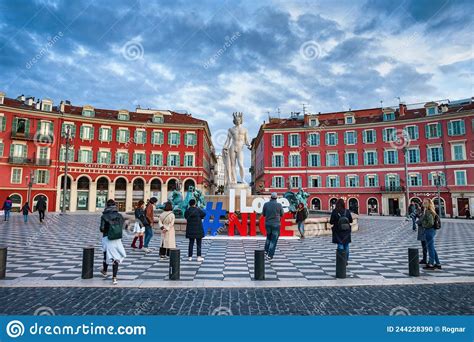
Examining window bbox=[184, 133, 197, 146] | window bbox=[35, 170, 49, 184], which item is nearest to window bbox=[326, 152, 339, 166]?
window bbox=[184, 133, 197, 146]

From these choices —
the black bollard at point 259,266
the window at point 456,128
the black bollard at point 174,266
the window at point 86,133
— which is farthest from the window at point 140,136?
the window at point 456,128

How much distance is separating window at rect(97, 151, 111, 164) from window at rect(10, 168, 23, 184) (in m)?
8.66

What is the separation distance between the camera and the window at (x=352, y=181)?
1672 inches

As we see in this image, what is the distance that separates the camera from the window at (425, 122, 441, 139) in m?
38.9

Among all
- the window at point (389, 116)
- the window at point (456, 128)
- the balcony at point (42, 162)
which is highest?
the window at point (389, 116)

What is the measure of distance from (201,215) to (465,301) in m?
5.73

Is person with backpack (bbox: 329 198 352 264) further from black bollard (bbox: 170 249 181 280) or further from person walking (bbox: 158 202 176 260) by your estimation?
person walking (bbox: 158 202 176 260)

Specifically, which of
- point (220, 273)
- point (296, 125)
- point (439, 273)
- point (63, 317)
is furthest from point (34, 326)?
point (296, 125)

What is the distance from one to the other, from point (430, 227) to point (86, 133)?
41.6 meters

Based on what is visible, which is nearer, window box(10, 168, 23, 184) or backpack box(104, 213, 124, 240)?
backpack box(104, 213, 124, 240)

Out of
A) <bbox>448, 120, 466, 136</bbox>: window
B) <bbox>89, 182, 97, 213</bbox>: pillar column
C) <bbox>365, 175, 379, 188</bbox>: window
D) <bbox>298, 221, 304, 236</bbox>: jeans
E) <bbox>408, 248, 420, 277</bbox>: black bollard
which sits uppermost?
<bbox>448, 120, 466, 136</bbox>: window

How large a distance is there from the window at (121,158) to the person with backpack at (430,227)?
129 feet

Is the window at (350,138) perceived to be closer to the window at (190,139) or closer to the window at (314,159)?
the window at (314,159)

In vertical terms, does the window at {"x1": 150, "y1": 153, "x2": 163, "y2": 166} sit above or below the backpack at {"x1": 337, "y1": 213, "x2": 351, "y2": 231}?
above
